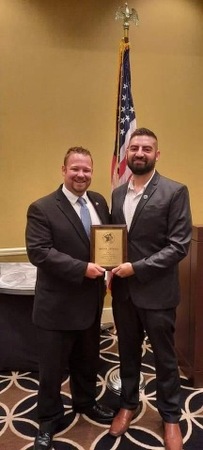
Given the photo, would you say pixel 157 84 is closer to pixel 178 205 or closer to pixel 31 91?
pixel 31 91

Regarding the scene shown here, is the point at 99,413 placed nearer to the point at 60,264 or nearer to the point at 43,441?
the point at 43,441

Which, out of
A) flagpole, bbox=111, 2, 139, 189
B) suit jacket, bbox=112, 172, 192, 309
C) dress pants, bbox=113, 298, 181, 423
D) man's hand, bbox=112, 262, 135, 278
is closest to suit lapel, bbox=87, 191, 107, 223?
suit jacket, bbox=112, 172, 192, 309

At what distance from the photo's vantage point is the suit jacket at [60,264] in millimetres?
1741

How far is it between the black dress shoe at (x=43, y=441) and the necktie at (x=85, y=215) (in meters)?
1.04

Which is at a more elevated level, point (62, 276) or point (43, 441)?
point (62, 276)

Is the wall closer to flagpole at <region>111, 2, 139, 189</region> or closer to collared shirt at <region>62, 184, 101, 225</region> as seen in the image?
flagpole at <region>111, 2, 139, 189</region>

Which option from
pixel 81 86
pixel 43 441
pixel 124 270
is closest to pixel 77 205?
pixel 124 270

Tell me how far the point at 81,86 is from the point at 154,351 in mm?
2156

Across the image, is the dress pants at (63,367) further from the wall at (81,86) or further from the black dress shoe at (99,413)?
the wall at (81,86)

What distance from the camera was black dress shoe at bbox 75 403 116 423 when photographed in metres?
2.12

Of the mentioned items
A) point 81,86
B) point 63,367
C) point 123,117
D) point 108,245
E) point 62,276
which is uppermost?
Result: point 81,86

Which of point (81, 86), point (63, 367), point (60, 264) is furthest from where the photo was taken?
point (81, 86)

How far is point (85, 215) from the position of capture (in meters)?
1.86

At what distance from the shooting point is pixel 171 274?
73.7 inches
